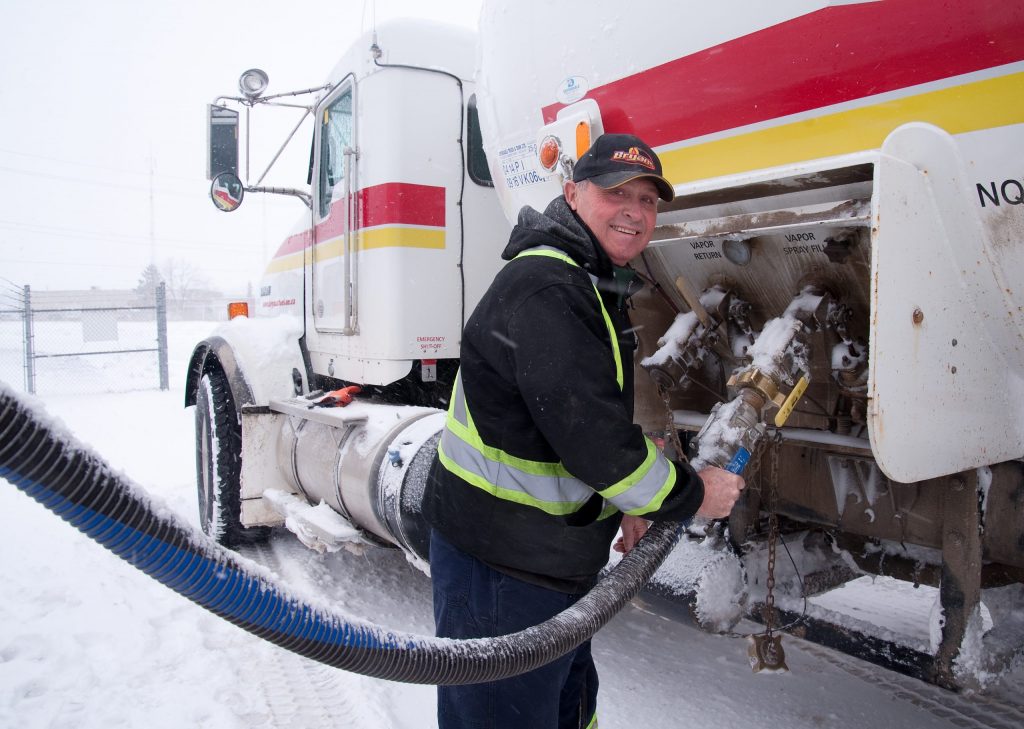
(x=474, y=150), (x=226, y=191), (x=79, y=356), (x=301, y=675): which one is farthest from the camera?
(x=79, y=356)

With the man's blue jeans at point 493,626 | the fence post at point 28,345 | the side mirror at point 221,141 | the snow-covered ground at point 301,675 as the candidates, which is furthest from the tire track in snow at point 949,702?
the fence post at point 28,345

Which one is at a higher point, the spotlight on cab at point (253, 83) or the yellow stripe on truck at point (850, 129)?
the spotlight on cab at point (253, 83)

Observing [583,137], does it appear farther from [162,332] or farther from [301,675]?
[162,332]

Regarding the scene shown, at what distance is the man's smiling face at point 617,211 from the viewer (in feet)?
6.13

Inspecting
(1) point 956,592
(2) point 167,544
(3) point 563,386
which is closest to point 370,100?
(3) point 563,386

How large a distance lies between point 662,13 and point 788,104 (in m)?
0.47

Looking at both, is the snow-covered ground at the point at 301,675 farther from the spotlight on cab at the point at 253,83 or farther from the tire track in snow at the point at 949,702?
the spotlight on cab at the point at 253,83

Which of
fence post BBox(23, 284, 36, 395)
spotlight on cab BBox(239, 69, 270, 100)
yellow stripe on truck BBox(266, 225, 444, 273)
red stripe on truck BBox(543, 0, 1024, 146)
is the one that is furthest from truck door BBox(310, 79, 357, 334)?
fence post BBox(23, 284, 36, 395)

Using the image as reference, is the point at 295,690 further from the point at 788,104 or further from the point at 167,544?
the point at 788,104

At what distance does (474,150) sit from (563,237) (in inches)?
96.2

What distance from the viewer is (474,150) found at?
4.09 metres

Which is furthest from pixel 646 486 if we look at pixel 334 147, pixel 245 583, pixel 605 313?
pixel 334 147

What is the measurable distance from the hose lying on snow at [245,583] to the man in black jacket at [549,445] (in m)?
0.14

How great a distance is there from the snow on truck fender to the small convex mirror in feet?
9.82
